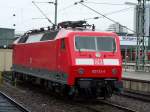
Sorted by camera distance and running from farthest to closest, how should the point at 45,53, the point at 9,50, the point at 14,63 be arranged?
1. the point at 9,50
2. the point at 14,63
3. the point at 45,53

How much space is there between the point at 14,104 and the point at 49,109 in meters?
1.75

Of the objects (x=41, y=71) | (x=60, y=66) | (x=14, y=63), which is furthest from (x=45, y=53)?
(x=14, y=63)

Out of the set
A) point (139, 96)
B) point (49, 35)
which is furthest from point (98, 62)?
point (139, 96)

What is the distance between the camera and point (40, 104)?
669 inches

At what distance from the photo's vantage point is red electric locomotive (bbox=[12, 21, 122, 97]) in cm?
1628

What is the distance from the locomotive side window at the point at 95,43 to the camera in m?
16.8

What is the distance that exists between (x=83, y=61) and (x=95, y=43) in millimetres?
1113

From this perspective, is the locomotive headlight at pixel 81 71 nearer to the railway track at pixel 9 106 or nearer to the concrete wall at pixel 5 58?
the railway track at pixel 9 106

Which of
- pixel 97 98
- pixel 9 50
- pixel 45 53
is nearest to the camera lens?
pixel 97 98

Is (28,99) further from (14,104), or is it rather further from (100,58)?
(100,58)

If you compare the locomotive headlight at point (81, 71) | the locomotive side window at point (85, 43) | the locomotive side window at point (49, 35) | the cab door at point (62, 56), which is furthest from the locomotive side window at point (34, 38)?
the locomotive headlight at point (81, 71)

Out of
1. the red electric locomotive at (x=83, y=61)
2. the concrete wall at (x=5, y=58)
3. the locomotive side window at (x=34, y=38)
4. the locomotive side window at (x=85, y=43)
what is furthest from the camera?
the concrete wall at (x=5, y=58)

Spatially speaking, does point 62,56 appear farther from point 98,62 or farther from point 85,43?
point 98,62

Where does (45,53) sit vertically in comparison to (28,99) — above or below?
above
